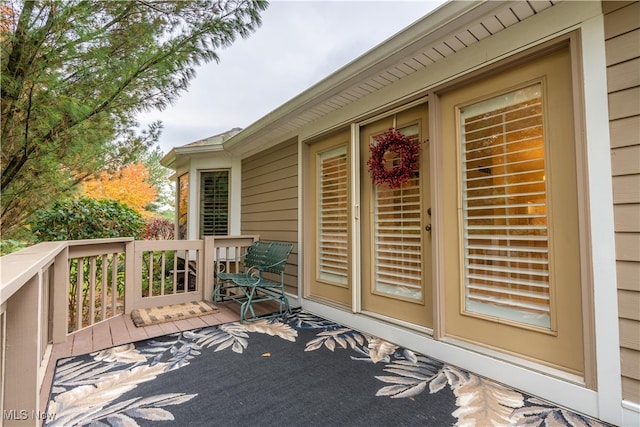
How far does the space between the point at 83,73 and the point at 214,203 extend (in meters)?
3.50

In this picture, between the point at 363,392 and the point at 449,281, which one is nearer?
the point at 363,392

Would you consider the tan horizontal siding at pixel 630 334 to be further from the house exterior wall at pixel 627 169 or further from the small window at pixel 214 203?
the small window at pixel 214 203

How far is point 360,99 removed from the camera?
10.2 feet

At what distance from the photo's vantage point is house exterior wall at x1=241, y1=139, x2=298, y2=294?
13.4 ft

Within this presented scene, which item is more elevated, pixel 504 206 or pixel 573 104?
pixel 573 104

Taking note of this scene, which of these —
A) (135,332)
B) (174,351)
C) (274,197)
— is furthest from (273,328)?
(274,197)

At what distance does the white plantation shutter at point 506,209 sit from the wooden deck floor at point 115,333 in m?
2.50

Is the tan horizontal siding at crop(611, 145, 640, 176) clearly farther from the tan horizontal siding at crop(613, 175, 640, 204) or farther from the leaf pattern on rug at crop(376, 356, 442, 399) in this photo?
the leaf pattern on rug at crop(376, 356, 442, 399)

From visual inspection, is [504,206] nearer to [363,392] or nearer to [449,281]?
[449,281]

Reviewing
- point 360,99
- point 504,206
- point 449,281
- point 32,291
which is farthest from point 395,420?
point 360,99

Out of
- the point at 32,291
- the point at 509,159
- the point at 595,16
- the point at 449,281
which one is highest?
the point at 595,16

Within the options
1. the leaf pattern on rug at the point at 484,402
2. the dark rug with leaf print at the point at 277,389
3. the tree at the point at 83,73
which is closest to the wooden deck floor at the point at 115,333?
the dark rug with leaf print at the point at 277,389

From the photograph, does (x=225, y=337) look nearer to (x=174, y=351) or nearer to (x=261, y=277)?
(x=174, y=351)

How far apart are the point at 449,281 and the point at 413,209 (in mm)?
704
